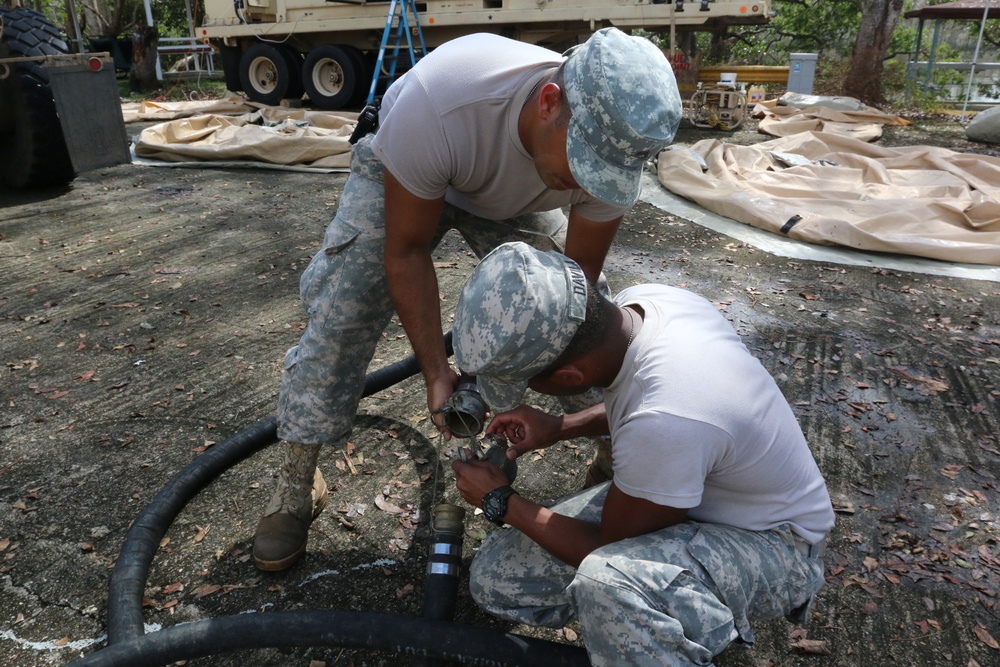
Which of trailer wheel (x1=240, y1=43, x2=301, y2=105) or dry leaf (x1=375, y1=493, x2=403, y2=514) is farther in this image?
trailer wheel (x1=240, y1=43, x2=301, y2=105)

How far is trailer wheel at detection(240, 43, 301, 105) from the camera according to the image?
36.3 feet

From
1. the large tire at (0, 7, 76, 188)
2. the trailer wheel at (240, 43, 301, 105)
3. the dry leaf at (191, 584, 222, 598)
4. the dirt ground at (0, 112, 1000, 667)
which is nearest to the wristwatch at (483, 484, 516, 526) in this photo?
the dirt ground at (0, 112, 1000, 667)

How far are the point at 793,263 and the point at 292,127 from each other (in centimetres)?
588

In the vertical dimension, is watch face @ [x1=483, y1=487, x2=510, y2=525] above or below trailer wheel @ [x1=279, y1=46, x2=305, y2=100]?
below

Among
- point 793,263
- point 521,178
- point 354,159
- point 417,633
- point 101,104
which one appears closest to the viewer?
point 417,633

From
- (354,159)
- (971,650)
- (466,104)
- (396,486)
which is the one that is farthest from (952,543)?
(354,159)

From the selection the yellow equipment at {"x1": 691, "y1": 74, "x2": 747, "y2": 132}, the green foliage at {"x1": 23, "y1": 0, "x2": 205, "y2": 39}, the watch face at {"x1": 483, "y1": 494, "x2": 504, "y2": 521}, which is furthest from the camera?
the green foliage at {"x1": 23, "y1": 0, "x2": 205, "y2": 39}

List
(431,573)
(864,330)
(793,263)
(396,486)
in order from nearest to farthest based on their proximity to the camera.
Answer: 1. (431,573)
2. (396,486)
3. (864,330)
4. (793,263)

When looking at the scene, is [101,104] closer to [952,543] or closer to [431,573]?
[431,573]

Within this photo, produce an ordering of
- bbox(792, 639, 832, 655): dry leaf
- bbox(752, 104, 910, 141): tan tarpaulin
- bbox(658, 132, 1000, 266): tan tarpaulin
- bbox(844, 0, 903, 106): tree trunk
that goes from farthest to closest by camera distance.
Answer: bbox(844, 0, 903, 106): tree trunk → bbox(752, 104, 910, 141): tan tarpaulin → bbox(658, 132, 1000, 266): tan tarpaulin → bbox(792, 639, 832, 655): dry leaf

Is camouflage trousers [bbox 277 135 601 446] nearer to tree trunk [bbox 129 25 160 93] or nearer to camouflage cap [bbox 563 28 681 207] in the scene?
camouflage cap [bbox 563 28 681 207]

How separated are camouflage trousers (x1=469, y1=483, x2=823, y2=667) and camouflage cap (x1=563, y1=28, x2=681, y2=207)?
861 mm

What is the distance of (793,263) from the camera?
16.6 ft

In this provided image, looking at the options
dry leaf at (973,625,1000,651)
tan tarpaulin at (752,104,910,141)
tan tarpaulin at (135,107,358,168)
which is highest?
tan tarpaulin at (135,107,358,168)
